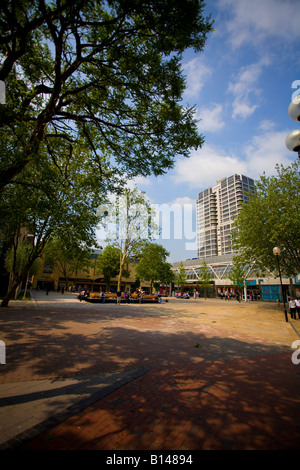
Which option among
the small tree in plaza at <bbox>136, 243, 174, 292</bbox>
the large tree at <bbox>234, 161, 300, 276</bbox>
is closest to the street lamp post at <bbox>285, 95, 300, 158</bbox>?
the large tree at <bbox>234, 161, 300, 276</bbox>

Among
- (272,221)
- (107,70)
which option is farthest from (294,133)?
(272,221)

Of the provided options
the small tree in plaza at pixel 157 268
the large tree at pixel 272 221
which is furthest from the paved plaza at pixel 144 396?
the small tree in plaza at pixel 157 268

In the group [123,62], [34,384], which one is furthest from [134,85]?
[34,384]

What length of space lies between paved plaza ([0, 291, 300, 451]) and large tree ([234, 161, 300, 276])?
13.7 meters

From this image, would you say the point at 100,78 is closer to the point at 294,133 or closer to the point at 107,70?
the point at 107,70

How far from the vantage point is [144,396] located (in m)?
3.92

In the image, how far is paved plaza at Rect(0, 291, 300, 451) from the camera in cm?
279

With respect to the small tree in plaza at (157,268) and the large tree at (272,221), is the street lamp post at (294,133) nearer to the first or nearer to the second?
the large tree at (272,221)

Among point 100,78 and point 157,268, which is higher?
point 100,78

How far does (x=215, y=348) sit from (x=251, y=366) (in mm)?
1822

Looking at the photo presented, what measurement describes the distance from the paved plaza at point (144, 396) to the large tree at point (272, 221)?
13734mm

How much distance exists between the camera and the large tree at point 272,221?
18141 mm

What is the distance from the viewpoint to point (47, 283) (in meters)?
57.8

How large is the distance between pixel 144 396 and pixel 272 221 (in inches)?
760
